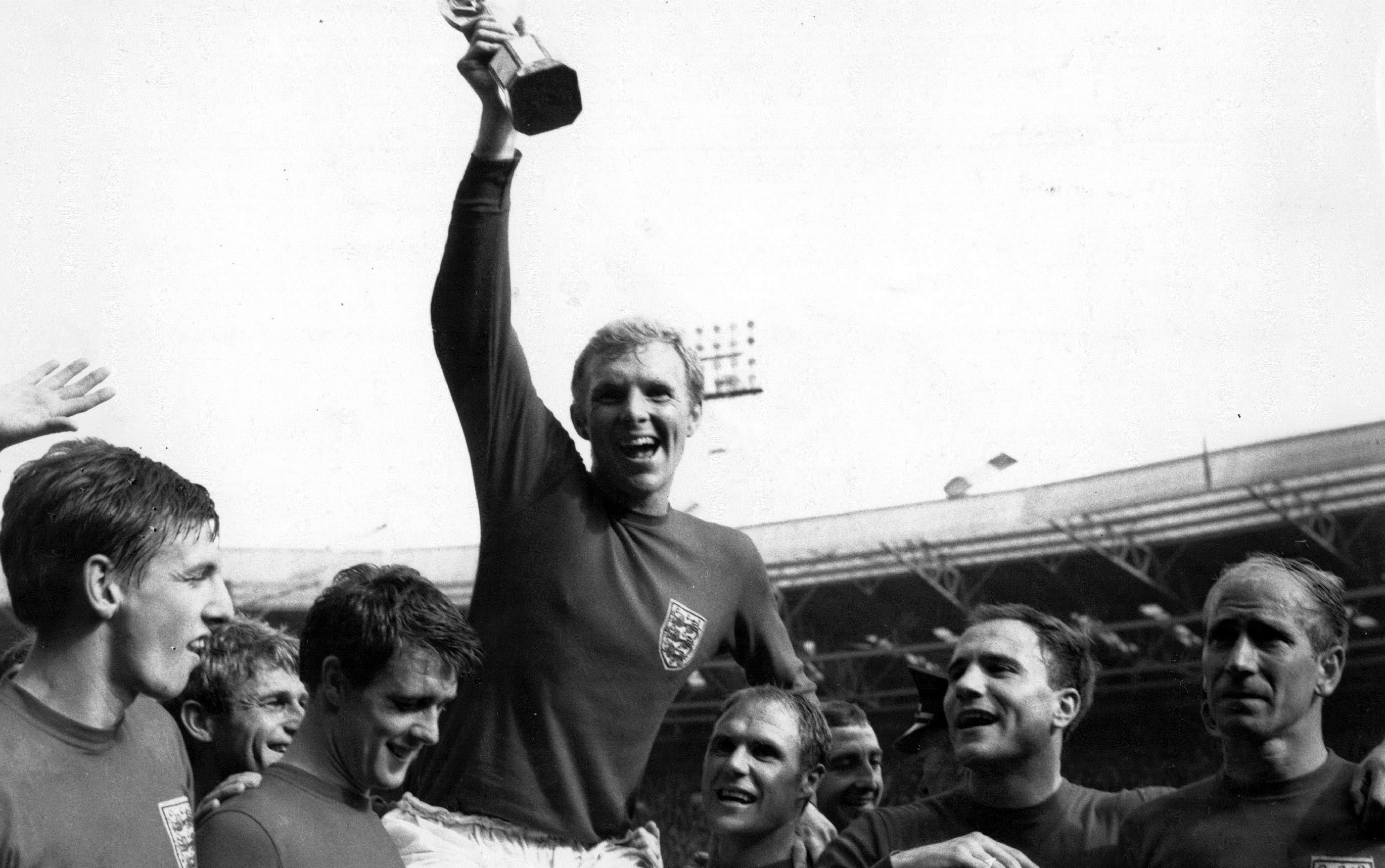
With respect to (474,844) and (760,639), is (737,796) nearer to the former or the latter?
(760,639)

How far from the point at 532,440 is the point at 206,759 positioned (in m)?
1.04

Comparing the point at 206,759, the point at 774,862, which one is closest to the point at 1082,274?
the point at 774,862

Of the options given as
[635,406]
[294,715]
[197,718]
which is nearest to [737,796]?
[635,406]

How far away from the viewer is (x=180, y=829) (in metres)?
2.31

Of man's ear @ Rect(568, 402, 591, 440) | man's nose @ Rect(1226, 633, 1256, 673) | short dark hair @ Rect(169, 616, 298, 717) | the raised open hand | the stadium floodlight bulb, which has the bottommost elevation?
the stadium floodlight bulb

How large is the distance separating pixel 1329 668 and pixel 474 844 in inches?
68.2

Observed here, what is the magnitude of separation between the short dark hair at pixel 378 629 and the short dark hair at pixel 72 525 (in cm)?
31

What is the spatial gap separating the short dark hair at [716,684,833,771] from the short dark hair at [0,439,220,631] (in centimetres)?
134

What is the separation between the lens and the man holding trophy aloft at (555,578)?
2.98 metres

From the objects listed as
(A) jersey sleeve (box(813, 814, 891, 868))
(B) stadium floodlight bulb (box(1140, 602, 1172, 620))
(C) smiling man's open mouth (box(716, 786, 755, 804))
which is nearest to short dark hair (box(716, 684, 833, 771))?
(C) smiling man's open mouth (box(716, 786, 755, 804))

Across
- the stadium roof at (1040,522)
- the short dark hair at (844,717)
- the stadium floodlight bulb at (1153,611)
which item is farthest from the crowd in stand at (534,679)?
the stadium floodlight bulb at (1153,611)

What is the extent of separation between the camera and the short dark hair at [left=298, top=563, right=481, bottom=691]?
2521 millimetres

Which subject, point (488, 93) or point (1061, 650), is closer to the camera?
point (488, 93)

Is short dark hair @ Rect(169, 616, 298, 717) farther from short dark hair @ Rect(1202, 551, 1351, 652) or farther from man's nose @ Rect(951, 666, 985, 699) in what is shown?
short dark hair @ Rect(1202, 551, 1351, 652)
